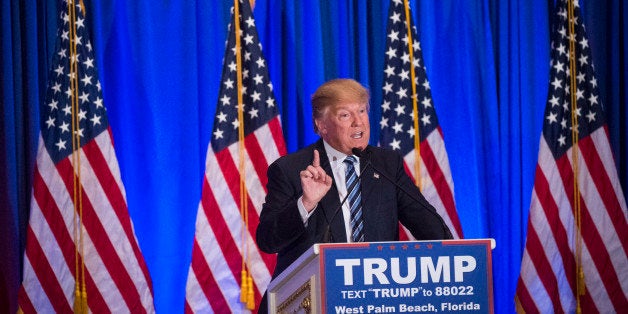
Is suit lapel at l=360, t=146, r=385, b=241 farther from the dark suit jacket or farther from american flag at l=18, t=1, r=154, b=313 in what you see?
american flag at l=18, t=1, r=154, b=313

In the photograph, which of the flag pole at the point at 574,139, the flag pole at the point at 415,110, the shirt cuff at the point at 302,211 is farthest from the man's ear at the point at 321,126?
the flag pole at the point at 574,139

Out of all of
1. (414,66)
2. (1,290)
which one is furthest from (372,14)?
(1,290)

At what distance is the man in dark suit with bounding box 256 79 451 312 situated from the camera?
10.2ft

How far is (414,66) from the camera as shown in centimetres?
593

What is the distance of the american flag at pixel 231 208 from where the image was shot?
217 inches

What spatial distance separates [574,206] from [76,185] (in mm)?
3251

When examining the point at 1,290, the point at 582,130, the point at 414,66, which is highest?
the point at 414,66

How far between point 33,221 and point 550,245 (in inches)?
130

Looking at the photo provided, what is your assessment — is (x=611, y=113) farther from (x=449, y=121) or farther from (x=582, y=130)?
(x=449, y=121)

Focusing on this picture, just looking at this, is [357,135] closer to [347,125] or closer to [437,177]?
[347,125]

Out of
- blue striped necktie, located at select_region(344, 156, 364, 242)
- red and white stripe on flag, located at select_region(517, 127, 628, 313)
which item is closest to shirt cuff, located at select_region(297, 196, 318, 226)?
blue striped necktie, located at select_region(344, 156, 364, 242)

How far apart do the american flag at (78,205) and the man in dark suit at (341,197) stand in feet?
7.51

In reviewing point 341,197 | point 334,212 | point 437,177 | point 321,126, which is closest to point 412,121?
point 437,177

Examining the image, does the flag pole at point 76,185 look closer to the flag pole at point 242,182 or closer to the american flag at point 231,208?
the american flag at point 231,208
